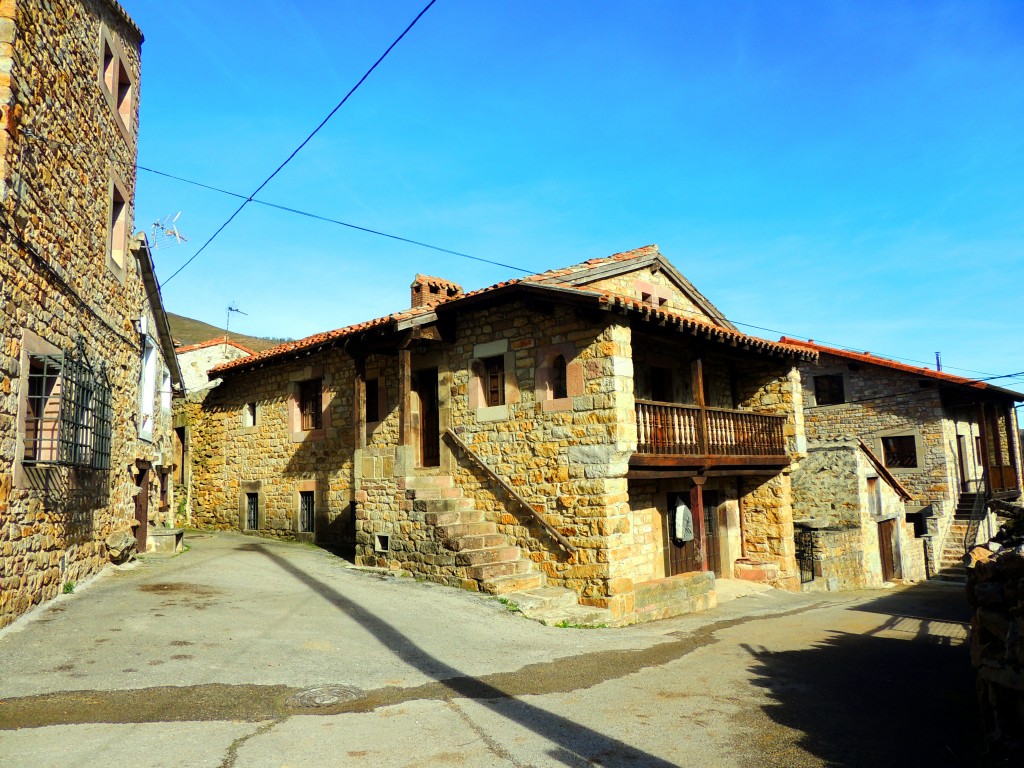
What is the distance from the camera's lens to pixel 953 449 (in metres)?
23.5

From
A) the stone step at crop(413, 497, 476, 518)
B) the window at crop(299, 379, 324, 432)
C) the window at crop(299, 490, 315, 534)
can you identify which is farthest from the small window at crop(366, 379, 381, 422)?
the stone step at crop(413, 497, 476, 518)

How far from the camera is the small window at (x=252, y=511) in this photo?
56.8 ft

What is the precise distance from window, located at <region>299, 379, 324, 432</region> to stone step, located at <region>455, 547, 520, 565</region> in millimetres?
6301

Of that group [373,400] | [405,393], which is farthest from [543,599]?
[373,400]

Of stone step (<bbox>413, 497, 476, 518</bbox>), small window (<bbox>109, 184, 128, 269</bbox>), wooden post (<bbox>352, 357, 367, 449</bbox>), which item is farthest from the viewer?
wooden post (<bbox>352, 357, 367, 449</bbox>)

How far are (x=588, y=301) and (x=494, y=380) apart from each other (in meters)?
2.83

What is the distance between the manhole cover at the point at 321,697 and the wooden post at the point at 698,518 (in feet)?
26.7

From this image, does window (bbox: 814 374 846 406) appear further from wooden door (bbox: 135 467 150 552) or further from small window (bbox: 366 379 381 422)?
wooden door (bbox: 135 467 150 552)

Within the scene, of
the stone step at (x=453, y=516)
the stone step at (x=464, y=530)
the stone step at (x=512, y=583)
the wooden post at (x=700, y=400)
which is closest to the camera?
the stone step at (x=512, y=583)

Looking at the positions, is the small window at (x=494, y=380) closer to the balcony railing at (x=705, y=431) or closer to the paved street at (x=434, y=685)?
the balcony railing at (x=705, y=431)

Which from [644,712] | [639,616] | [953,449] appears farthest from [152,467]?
[953,449]

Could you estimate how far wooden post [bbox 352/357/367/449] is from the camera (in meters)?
13.8

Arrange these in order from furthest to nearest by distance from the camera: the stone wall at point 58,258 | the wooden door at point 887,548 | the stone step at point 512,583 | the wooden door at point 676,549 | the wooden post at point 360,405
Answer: the wooden door at point 887,548, the wooden post at point 360,405, the wooden door at point 676,549, the stone step at point 512,583, the stone wall at point 58,258

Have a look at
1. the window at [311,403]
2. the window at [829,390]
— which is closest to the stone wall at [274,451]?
the window at [311,403]
